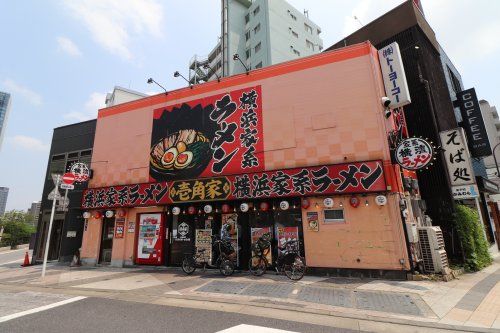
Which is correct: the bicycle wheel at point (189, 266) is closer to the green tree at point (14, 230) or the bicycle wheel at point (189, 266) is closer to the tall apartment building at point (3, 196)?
the green tree at point (14, 230)

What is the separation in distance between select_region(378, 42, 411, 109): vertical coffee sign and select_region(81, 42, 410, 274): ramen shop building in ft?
1.67

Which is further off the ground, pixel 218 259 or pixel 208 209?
pixel 208 209

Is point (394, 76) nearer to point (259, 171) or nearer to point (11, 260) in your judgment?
point (259, 171)

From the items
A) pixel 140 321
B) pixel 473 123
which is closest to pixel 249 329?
pixel 140 321

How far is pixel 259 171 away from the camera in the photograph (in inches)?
503

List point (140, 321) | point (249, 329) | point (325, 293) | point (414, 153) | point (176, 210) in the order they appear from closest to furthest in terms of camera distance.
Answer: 1. point (249, 329)
2. point (140, 321)
3. point (325, 293)
4. point (414, 153)
5. point (176, 210)

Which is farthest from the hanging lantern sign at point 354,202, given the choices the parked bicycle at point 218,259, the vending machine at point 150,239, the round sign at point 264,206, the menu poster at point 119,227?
the menu poster at point 119,227

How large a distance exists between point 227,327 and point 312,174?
735 cm

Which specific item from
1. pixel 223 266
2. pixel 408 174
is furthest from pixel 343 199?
pixel 223 266

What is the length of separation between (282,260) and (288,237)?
1.23 m

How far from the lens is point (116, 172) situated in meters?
16.6

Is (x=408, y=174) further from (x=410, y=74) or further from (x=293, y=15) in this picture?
(x=293, y=15)

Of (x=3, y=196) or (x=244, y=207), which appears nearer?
(x=244, y=207)

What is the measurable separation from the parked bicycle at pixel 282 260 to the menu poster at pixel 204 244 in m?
2.52
